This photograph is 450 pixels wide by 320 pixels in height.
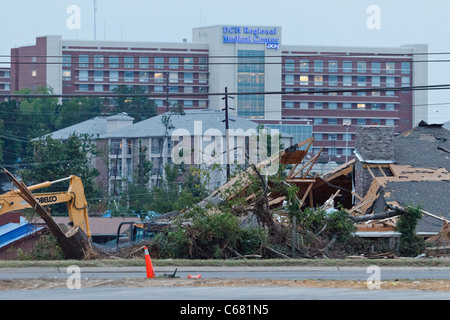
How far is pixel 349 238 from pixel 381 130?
10.9m

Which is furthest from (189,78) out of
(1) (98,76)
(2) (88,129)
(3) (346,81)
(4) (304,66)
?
(2) (88,129)

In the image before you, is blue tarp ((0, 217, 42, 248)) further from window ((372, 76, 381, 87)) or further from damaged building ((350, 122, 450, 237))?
window ((372, 76, 381, 87))

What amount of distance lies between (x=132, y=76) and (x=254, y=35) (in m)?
23.7

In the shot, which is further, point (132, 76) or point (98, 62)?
point (132, 76)

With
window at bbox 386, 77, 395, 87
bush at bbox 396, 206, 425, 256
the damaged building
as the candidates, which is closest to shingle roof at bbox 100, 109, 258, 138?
the damaged building

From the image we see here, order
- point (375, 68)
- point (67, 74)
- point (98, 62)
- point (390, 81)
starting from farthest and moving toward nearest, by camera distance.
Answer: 1. point (390, 81)
2. point (375, 68)
3. point (67, 74)
4. point (98, 62)

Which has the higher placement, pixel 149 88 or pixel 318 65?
pixel 318 65

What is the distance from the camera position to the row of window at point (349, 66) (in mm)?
143000

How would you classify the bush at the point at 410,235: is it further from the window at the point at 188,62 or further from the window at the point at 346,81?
the window at the point at 346,81

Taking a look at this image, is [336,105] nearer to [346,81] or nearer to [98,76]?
[346,81]

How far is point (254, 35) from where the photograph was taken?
137625 mm

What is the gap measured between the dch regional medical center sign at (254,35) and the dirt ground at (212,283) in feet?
404

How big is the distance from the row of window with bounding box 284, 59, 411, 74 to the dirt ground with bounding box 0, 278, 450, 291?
12797 cm

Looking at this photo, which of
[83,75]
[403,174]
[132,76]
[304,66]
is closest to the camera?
[403,174]
